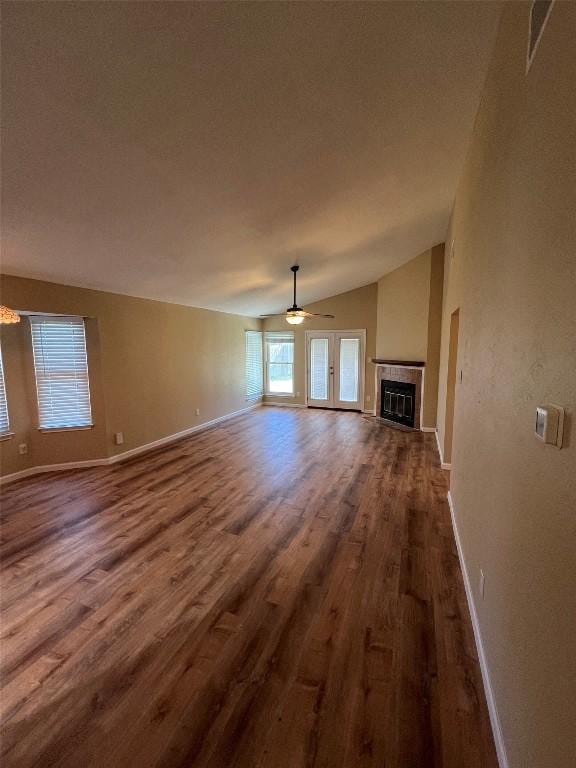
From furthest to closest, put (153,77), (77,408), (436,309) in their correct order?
(436,309), (77,408), (153,77)

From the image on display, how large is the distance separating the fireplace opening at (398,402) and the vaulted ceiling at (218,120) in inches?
142

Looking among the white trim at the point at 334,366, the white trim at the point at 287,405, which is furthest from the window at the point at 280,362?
the white trim at the point at 334,366

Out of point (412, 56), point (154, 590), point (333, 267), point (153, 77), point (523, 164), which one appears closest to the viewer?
point (523, 164)

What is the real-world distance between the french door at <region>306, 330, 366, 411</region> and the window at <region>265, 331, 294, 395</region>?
0.49 m

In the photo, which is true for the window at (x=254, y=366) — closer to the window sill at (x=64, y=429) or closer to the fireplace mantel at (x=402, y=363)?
the fireplace mantel at (x=402, y=363)

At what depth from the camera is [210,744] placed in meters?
1.33

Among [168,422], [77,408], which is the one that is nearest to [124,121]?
[77,408]

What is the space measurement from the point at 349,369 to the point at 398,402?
1597mm

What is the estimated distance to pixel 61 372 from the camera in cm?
427

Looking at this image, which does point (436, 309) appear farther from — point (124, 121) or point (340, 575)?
point (124, 121)

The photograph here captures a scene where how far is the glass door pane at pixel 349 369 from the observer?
308 inches

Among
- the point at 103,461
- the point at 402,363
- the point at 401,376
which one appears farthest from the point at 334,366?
the point at 103,461

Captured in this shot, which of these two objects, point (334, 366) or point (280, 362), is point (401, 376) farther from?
point (280, 362)

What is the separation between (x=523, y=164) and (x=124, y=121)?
1996 millimetres
